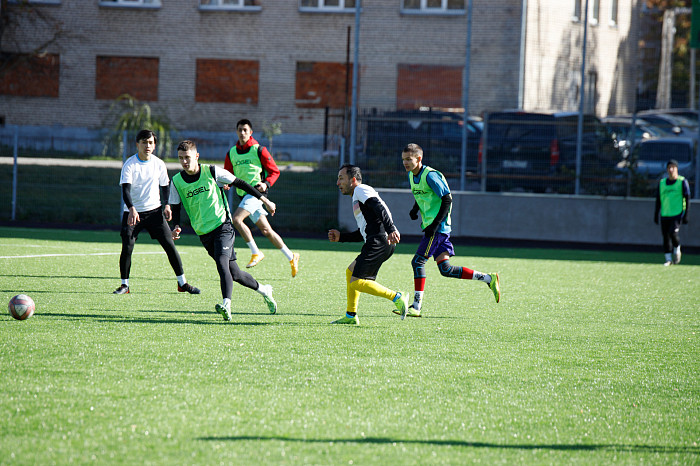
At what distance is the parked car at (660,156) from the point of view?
18.6m

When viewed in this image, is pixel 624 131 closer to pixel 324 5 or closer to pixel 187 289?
pixel 187 289

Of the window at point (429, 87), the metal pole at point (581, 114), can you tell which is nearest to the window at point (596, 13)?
the metal pole at point (581, 114)

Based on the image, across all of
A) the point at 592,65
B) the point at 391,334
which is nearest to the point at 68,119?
the point at 592,65

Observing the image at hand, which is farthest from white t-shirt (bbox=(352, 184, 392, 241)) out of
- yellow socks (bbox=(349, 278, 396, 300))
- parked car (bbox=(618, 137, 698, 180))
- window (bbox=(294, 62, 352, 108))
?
window (bbox=(294, 62, 352, 108))

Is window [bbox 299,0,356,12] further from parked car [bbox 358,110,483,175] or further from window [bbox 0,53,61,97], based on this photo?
parked car [bbox 358,110,483,175]

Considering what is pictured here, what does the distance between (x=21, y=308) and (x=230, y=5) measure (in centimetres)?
2588

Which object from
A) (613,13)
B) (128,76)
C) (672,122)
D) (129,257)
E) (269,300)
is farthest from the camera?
(128,76)

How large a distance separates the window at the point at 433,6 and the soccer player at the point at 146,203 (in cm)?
2160

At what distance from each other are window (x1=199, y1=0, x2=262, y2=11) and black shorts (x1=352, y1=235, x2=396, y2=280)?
25040 millimetres

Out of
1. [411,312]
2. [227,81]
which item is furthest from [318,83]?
[411,312]

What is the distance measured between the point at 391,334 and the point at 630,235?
12527mm

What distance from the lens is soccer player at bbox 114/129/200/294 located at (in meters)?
9.62

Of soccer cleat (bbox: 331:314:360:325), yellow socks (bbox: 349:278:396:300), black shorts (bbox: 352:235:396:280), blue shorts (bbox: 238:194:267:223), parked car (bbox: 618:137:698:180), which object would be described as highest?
parked car (bbox: 618:137:698:180)

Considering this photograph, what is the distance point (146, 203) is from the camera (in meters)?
9.81
